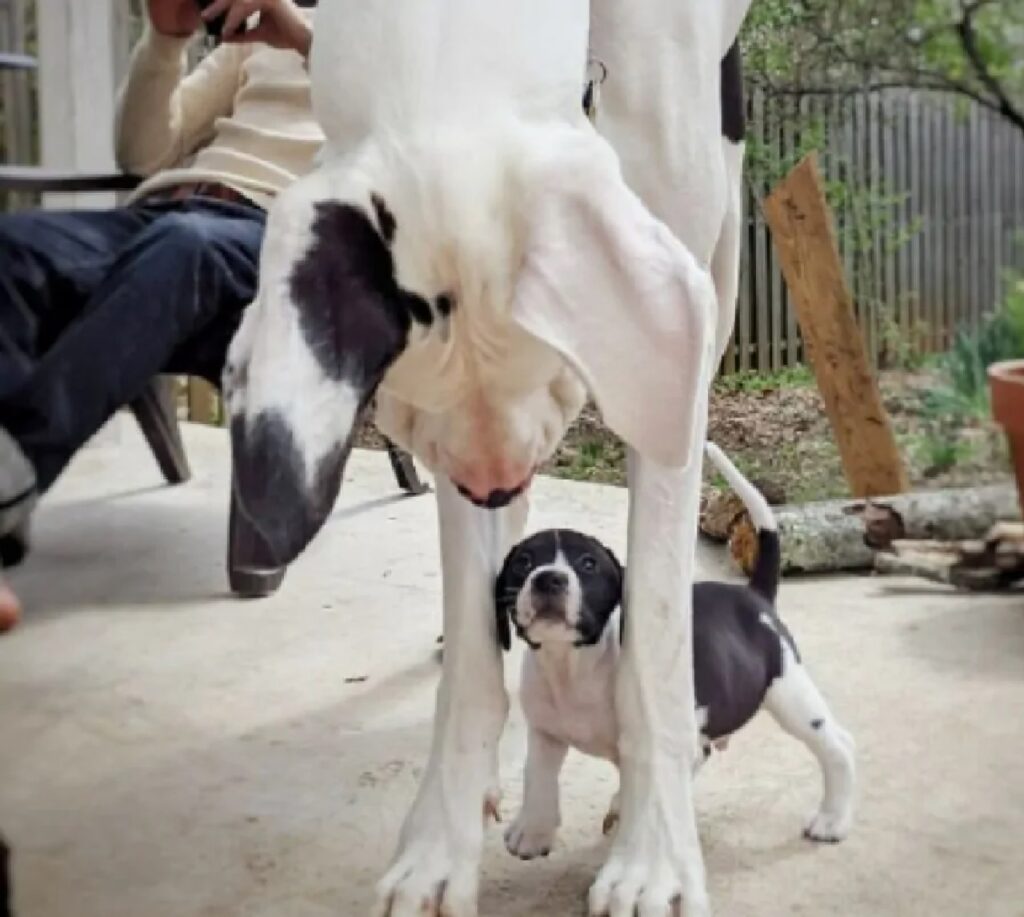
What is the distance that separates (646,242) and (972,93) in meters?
3.09

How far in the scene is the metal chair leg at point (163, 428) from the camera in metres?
3.13

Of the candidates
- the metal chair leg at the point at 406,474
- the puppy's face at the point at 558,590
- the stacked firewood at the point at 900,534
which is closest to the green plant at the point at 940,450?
the stacked firewood at the point at 900,534

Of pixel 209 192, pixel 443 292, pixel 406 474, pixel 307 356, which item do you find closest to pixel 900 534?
pixel 406 474

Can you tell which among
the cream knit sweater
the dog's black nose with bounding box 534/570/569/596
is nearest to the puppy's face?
the dog's black nose with bounding box 534/570/569/596

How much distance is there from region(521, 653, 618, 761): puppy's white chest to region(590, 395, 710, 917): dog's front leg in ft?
0.10

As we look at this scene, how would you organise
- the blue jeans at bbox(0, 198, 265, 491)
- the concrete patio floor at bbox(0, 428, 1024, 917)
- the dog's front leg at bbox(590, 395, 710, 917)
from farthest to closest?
1. the blue jeans at bbox(0, 198, 265, 491)
2. the concrete patio floor at bbox(0, 428, 1024, 917)
3. the dog's front leg at bbox(590, 395, 710, 917)

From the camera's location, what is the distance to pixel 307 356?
2.85ft

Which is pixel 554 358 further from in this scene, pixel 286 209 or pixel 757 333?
pixel 757 333

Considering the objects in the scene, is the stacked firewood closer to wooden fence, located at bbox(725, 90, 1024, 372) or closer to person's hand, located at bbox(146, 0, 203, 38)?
wooden fence, located at bbox(725, 90, 1024, 372)

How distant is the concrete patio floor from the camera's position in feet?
4.64

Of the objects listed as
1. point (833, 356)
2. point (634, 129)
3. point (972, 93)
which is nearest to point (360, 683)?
point (634, 129)

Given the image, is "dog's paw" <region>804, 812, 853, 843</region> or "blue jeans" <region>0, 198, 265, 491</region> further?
"blue jeans" <region>0, 198, 265, 491</region>

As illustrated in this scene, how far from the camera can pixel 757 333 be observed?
121 inches

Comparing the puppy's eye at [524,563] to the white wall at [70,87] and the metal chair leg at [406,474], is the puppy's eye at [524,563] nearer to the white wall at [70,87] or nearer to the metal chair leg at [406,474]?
the metal chair leg at [406,474]
